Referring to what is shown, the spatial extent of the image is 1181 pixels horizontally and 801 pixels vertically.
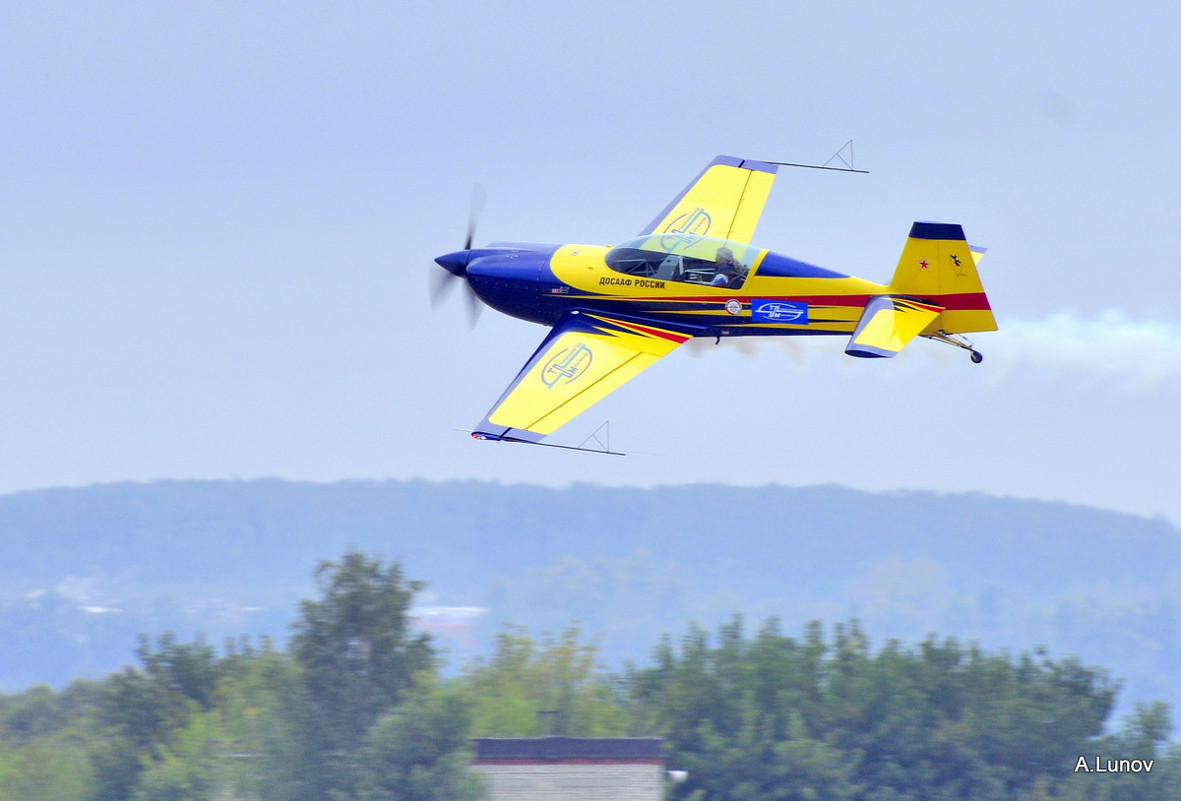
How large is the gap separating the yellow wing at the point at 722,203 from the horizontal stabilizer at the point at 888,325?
4.71 meters

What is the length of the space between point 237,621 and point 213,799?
9136 centimetres

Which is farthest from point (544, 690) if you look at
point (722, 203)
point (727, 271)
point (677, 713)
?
point (727, 271)

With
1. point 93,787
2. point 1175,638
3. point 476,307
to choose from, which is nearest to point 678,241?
point 476,307

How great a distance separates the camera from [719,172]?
2861 centimetres

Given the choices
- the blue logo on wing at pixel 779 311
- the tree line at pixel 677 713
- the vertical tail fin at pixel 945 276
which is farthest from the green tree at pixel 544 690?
the vertical tail fin at pixel 945 276

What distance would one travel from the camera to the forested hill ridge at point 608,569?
132375 millimetres

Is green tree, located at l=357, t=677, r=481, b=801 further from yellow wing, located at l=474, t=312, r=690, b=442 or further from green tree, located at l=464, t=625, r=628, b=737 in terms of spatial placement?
yellow wing, located at l=474, t=312, r=690, b=442

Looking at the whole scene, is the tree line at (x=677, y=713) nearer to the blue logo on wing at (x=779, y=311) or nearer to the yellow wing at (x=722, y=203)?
the yellow wing at (x=722, y=203)

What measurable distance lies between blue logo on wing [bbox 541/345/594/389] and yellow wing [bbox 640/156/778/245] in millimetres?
4007

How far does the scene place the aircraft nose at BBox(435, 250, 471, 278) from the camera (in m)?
26.3

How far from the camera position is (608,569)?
14200 centimetres

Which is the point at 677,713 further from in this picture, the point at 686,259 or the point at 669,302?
the point at 686,259

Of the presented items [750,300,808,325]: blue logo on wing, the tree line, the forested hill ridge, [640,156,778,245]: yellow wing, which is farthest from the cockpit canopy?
the forested hill ridge

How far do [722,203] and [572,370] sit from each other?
20.2ft
